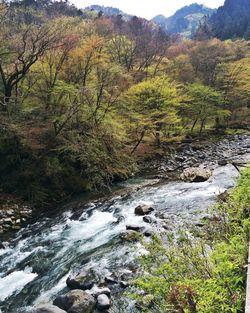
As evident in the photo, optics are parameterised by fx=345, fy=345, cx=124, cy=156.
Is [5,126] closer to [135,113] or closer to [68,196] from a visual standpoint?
A: [68,196]

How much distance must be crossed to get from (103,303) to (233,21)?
93.8 m

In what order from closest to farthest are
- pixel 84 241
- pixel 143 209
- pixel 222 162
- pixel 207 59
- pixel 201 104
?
pixel 84 241, pixel 143 209, pixel 222 162, pixel 201 104, pixel 207 59

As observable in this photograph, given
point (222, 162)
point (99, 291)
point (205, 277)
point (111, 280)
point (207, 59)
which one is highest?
point (207, 59)

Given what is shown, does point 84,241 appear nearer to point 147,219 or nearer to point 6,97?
point 147,219

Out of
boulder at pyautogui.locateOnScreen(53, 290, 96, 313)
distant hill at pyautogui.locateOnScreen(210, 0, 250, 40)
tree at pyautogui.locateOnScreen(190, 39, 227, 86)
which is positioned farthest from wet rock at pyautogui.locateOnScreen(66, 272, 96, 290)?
distant hill at pyautogui.locateOnScreen(210, 0, 250, 40)

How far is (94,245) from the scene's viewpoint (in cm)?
1175

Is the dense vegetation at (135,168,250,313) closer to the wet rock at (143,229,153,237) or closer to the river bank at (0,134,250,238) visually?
the wet rock at (143,229,153,237)

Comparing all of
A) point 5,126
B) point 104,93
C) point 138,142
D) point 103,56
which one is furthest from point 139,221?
point 103,56

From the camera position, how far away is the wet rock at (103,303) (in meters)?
7.97

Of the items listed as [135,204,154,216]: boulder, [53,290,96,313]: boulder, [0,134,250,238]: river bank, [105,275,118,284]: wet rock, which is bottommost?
[0,134,250,238]: river bank

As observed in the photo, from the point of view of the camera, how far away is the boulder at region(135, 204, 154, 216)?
13.9m

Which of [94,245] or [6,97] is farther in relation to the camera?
[6,97]

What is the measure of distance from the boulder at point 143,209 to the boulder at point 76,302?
5943 mm

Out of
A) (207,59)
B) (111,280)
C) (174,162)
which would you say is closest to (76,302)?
(111,280)
